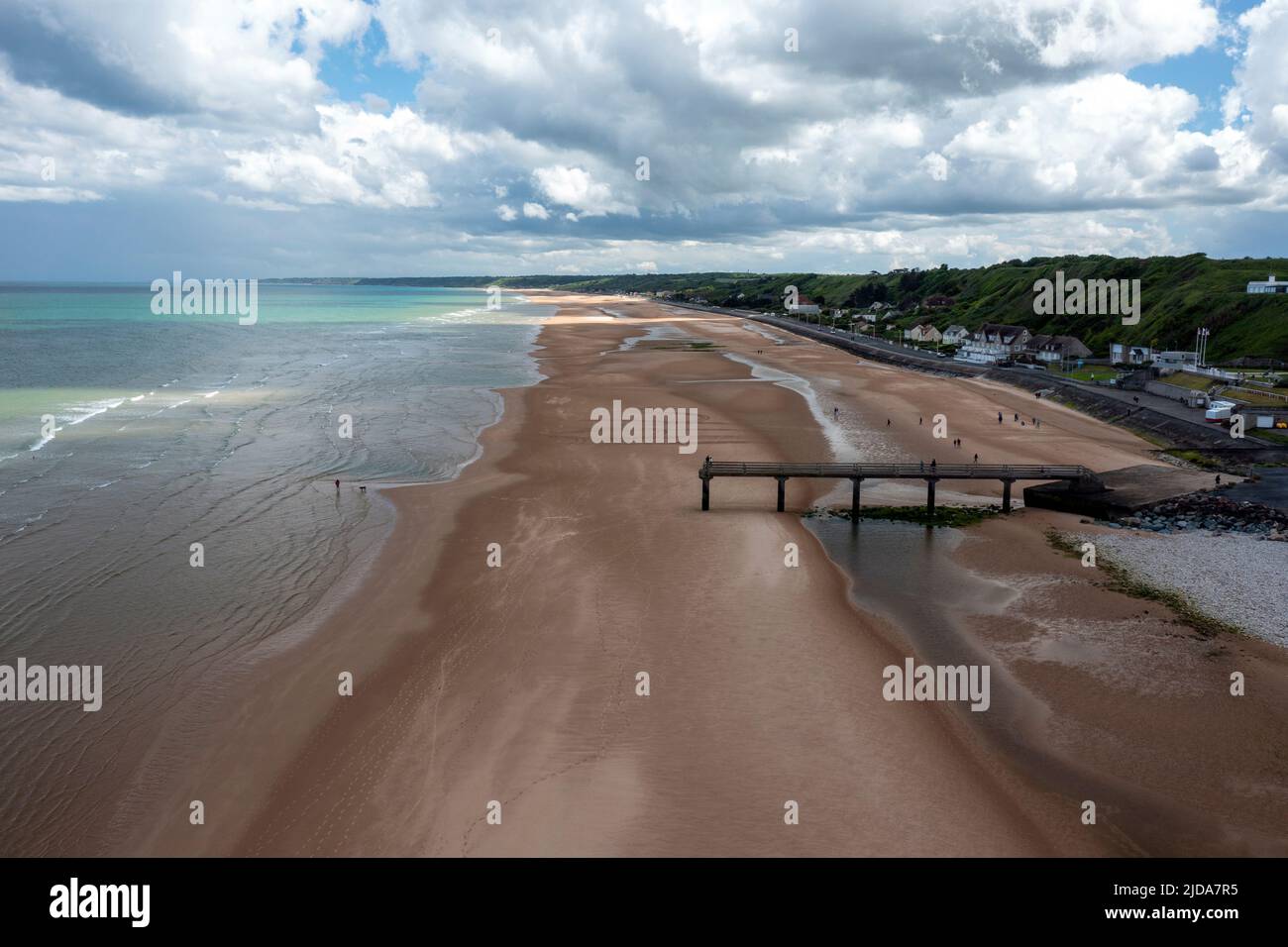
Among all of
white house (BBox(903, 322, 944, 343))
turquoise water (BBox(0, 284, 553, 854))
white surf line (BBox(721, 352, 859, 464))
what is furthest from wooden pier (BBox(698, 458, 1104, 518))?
white house (BBox(903, 322, 944, 343))

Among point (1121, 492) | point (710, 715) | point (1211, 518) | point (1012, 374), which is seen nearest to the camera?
point (710, 715)

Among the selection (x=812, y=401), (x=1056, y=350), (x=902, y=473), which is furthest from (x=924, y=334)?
(x=902, y=473)

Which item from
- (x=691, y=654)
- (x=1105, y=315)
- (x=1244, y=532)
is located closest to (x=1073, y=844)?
(x=691, y=654)

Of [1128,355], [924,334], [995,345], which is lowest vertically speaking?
[1128,355]

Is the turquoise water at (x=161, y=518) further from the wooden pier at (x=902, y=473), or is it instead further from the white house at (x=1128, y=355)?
the white house at (x=1128, y=355)

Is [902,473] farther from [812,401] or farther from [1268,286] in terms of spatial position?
[1268,286]
